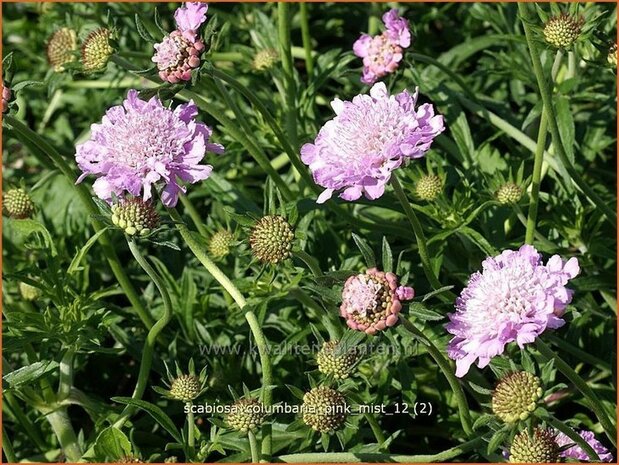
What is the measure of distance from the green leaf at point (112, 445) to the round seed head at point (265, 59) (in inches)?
56.1

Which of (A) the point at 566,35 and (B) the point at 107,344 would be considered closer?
(A) the point at 566,35

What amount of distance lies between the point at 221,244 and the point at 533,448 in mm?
1096

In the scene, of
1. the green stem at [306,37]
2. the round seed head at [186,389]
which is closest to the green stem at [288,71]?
the green stem at [306,37]

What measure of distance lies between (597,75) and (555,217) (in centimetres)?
69

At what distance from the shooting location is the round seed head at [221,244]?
263 centimetres

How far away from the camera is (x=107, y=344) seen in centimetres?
316

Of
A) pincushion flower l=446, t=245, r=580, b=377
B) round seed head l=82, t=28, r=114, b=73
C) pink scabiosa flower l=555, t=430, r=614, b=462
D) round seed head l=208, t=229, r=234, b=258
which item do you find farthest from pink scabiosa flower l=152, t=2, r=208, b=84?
pink scabiosa flower l=555, t=430, r=614, b=462

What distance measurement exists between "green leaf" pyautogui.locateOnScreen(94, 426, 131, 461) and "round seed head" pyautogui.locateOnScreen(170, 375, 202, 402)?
18 cm

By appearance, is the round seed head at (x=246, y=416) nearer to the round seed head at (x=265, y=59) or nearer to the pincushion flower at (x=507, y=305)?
the pincushion flower at (x=507, y=305)

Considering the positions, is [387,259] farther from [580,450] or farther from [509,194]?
[580,450]

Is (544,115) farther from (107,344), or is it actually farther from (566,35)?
(107,344)

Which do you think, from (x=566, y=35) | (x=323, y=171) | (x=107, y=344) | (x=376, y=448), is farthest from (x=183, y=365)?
(x=566, y=35)

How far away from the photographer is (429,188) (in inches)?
102

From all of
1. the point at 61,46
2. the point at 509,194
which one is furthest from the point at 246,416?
the point at 61,46
